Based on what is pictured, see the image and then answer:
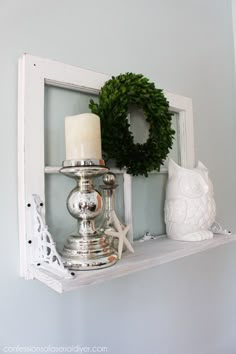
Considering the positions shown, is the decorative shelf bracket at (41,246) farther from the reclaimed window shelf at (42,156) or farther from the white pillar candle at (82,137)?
the white pillar candle at (82,137)

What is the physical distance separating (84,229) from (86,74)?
1.25ft

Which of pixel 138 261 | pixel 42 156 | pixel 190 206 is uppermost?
pixel 42 156

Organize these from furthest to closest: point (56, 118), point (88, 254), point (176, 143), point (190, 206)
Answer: point (176, 143) → point (190, 206) → point (56, 118) → point (88, 254)

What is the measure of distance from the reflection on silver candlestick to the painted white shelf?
0.02m

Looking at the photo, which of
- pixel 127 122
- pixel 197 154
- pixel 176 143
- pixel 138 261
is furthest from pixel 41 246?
pixel 197 154

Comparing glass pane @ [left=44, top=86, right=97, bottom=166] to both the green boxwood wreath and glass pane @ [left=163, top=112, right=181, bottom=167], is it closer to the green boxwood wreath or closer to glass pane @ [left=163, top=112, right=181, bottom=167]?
the green boxwood wreath

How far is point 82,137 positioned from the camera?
1.76 feet

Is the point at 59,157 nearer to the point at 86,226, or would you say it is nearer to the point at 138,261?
the point at 86,226

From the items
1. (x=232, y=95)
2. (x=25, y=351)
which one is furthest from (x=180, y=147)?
(x=25, y=351)

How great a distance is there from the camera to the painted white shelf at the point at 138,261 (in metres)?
0.45

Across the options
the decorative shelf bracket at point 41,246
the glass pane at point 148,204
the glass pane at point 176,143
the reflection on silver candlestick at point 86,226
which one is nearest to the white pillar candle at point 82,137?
the reflection on silver candlestick at point 86,226

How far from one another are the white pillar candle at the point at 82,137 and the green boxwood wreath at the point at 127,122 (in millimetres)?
90

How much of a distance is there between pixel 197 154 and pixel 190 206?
323 mm

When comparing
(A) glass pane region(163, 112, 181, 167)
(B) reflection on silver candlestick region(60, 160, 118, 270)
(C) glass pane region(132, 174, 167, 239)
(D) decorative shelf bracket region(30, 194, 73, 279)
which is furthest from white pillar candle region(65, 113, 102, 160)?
(A) glass pane region(163, 112, 181, 167)
